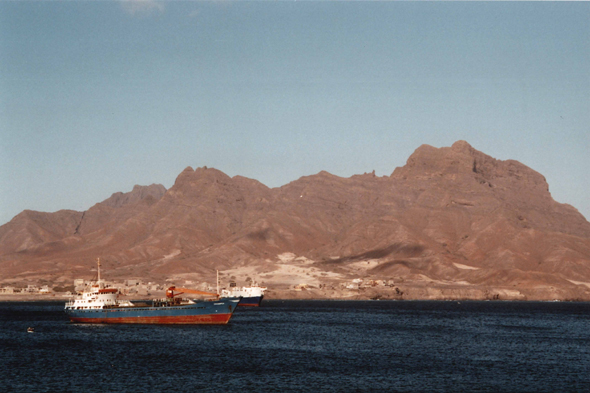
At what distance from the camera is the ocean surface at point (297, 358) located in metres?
68.8

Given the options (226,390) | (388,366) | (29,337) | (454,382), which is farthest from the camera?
(29,337)

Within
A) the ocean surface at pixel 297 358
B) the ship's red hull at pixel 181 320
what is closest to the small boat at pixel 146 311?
the ship's red hull at pixel 181 320

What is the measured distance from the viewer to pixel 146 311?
136500 mm

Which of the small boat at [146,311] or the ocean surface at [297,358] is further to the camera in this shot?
the small boat at [146,311]

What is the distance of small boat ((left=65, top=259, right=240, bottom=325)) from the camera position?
13450 centimetres

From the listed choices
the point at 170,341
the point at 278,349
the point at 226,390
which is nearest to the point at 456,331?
the point at 278,349

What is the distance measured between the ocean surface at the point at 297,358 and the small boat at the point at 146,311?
4141mm

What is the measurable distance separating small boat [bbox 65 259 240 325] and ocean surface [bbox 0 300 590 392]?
13.6 feet

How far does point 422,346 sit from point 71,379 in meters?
51.8

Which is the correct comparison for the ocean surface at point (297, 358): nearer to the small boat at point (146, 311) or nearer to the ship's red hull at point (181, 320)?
the ship's red hull at point (181, 320)

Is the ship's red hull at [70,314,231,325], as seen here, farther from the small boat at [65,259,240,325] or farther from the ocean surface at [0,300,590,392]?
the ocean surface at [0,300,590,392]

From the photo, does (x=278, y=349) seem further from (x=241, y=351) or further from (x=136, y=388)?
(x=136, y=388)

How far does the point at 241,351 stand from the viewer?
9325 cm

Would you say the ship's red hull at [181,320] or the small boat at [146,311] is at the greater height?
the small boat at [146,311]
